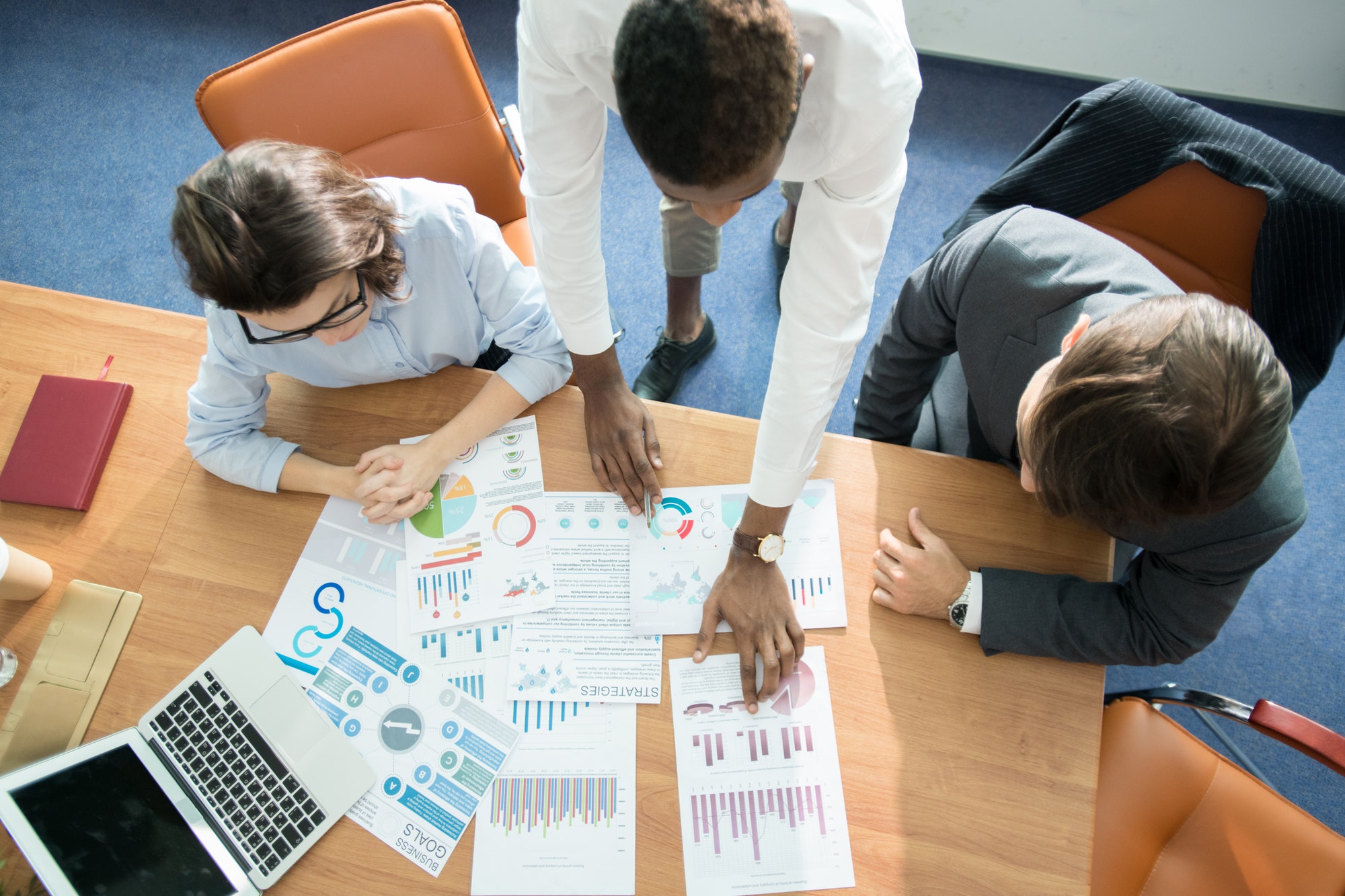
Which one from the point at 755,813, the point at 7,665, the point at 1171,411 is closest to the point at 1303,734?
the point at 1171,411

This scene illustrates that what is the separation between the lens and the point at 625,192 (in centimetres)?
228

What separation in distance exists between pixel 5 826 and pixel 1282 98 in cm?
338

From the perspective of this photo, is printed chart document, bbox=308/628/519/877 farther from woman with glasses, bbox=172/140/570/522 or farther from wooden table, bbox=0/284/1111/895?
woman with glasses, bbox=172/140/570/522

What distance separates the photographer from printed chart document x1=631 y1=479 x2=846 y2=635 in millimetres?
1074

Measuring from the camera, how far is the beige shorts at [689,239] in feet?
5.40

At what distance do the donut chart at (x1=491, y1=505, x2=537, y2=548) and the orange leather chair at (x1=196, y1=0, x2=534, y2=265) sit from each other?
648 millimetres

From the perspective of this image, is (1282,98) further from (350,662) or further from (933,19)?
(350,662)

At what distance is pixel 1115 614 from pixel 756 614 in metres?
0.48

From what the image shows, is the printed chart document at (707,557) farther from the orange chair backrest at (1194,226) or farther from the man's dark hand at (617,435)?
the orange chair backrest at (1194,226)

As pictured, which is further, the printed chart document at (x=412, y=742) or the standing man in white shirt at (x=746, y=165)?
the printed chart document at (x=412, y=742)

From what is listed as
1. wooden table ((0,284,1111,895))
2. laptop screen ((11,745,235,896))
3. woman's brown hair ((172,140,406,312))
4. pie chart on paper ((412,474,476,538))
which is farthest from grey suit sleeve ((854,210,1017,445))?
laptop screen ((11,745,235,896))

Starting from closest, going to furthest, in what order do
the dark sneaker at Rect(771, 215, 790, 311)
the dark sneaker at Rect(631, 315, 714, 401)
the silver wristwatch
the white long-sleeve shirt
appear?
the white long-sleeve shirt < the silver wristwatch < the dark sneaker at Rect(631, 315, 714, 401) < the dark sneaker at Rect(771, 215, 790, 311)

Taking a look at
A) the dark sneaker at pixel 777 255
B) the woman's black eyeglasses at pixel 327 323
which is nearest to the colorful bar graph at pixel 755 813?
the woman's black eyeglasses at pixel 327 323

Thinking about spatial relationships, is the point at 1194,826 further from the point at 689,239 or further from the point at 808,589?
the point at 689,239
